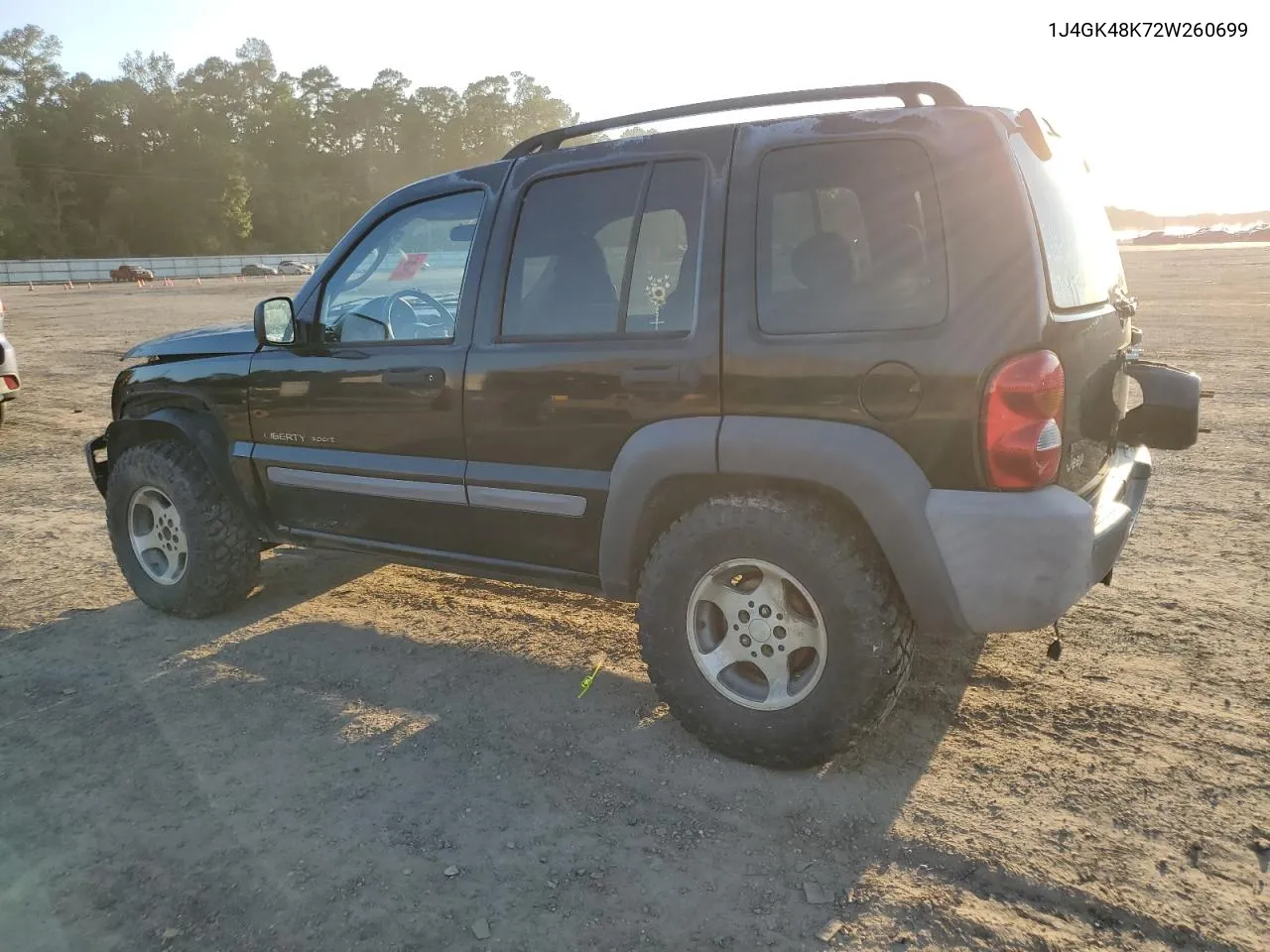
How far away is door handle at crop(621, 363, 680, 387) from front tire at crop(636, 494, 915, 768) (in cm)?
44

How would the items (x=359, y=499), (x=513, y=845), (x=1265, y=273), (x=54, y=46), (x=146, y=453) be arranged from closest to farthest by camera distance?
(x=513, y=845) < (x=359, y=499) < (x=146, y=453) < (x=1265, y=273) < (x=54, y=46)

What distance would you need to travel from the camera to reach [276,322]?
4.14 m

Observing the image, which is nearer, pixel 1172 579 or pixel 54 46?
pixel 1172 579

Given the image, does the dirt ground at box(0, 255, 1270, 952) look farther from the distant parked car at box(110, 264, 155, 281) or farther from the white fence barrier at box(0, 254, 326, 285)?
the white fence barrier at box(0, 254, 326, 285)

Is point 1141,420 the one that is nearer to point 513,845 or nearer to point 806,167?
point 806,167

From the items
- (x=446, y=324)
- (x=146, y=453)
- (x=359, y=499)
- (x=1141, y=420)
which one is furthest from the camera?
(x=146, y=453)

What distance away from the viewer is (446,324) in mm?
3777

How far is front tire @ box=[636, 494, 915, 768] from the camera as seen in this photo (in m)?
2.93

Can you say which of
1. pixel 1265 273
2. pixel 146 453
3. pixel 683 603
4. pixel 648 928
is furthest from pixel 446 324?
pixel 1265 273

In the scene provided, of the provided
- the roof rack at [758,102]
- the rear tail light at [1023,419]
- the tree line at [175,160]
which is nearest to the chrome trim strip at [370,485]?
the roof rack at [758,102]

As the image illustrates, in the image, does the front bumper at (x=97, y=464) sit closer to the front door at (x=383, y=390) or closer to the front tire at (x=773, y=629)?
A: the front door at (x=383, y=390)

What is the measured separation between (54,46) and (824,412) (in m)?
106

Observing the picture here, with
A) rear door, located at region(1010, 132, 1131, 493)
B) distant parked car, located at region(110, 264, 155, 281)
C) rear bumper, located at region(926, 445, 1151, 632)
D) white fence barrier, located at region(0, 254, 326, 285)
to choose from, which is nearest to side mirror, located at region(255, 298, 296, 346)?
rear bumper, located at region(926, 445, 1151, 632)

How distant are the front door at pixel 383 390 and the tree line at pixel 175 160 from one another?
8122 cm
